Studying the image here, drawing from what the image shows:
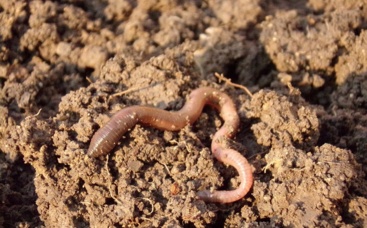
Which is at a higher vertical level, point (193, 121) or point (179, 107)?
point (179, 107)

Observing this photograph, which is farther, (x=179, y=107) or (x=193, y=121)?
(x=179, y=107)

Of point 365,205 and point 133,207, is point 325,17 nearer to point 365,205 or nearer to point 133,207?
point 365,205

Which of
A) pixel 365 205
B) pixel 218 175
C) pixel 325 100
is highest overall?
pixel 325 100

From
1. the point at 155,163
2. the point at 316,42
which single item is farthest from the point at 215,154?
the point at 316,42
